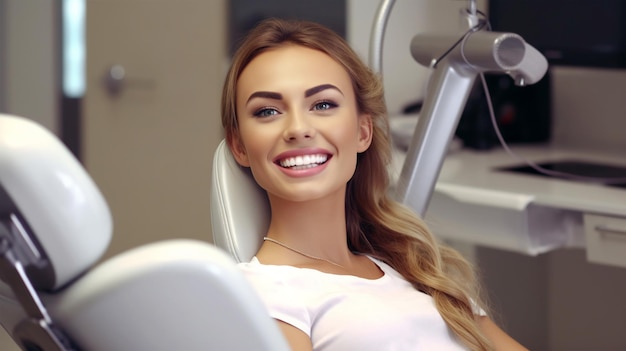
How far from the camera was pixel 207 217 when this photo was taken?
3246mm

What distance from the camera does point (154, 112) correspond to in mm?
3248

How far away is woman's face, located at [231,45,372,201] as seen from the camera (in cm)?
141

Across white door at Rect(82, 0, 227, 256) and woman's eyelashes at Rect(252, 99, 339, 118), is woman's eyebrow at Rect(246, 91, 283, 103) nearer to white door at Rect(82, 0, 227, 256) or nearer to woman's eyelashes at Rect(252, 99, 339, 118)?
woman's eyelashes at Rect(252, 99, 339, 118)

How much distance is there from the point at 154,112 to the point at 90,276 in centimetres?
238

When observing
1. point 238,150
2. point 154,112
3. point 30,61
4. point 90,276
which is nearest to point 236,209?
point 238,150

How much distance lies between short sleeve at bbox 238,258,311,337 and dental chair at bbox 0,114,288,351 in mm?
363

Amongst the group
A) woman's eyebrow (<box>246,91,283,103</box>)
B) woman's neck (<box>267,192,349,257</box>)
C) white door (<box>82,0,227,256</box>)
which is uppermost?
woman's eyebrow (<box>246,91,283,103</box>)

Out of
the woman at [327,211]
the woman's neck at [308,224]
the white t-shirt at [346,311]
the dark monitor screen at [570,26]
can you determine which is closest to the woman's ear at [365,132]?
the woman at [327,211]

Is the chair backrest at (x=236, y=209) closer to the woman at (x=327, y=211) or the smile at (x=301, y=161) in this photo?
the woman at (x=327, y=211)

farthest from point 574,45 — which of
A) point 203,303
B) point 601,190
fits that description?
point 203,303

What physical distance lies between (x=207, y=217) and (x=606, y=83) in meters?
1.33

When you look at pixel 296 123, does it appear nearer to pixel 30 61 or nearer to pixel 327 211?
pixel 327 211

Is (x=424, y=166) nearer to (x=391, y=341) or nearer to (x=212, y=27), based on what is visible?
(x=391, y=341)

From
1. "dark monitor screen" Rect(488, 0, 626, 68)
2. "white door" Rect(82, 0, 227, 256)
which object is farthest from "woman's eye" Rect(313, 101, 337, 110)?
"white door" Rect(82, 0, 227, 256)
